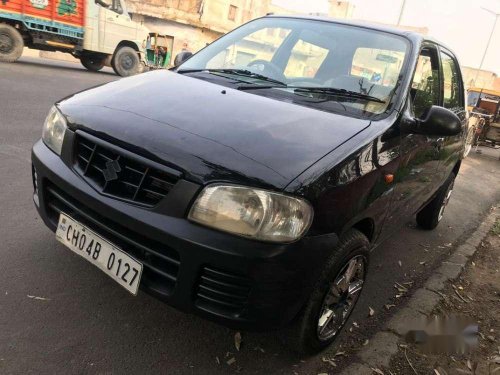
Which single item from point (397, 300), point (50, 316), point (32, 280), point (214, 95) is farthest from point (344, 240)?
point (32, 280)

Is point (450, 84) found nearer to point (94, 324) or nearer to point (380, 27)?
point (380, 27)

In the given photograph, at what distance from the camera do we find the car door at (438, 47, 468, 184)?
3.72 meters

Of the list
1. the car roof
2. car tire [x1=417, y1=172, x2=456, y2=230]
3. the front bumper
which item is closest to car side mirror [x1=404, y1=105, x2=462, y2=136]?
the car roof

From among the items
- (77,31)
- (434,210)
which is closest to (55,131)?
(434,210)

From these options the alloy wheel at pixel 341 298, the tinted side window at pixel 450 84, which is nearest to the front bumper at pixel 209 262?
the alloy wheel at pixel 341 298

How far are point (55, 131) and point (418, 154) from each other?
2.25 meters

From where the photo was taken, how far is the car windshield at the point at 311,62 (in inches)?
106

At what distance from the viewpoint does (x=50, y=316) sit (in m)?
2.33

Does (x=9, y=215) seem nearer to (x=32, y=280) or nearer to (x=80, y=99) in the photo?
(x=32, y=280)

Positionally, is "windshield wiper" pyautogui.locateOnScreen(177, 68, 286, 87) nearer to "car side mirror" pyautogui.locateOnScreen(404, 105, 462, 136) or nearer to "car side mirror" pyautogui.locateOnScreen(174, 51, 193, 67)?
"car side mirror" pyautogui.locateOnScreen(174, 51, 193, 67)

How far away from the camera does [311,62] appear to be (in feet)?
10.3

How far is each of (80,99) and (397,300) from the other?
8.25ft

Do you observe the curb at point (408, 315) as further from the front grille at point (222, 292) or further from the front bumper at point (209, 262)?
the front grille at point (222, 292)

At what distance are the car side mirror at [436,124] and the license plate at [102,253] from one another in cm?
172
